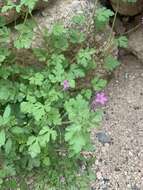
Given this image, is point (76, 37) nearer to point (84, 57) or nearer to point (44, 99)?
point (84, 57)

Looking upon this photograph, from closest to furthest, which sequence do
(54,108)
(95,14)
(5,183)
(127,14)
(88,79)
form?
(54,108), (5,183), (95,14), (88,79), (127,14)

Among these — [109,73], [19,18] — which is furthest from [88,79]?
[19,18]

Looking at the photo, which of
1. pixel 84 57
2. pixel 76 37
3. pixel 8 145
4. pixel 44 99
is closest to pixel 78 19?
pixel 76 37

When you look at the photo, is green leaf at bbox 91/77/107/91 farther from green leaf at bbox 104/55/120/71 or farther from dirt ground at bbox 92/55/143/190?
dirt ground at bbox 92/55/143/190

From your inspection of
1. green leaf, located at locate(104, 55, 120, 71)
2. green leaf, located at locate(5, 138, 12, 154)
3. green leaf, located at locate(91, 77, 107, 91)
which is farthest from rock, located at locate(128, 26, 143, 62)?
green leaf, located at locate(5, 138, 12, 154)

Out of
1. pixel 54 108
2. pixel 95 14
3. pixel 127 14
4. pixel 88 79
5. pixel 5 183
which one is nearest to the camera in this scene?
pixel 54 108

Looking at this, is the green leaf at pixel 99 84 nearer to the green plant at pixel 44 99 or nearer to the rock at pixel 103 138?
the green plant at pixel 44 99

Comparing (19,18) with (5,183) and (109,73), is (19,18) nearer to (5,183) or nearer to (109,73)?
(109,73)

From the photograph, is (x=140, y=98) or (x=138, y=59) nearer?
(x=140, y=98)
